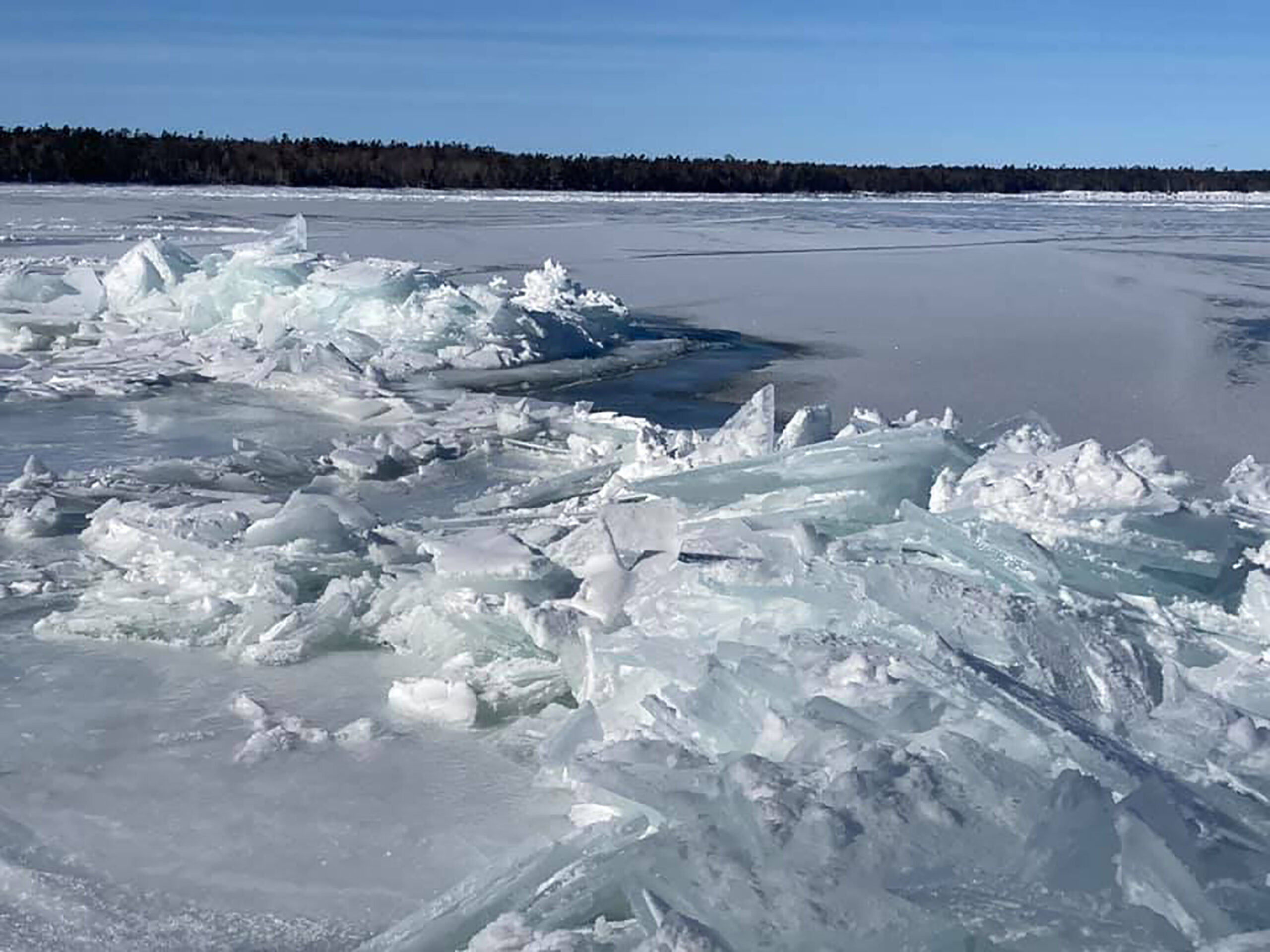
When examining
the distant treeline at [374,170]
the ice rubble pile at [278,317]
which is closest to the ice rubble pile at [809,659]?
the ice rubble pile at [278,317]

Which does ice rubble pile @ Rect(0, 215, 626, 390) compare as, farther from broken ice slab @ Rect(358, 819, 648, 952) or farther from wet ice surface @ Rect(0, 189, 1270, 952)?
broken ice slab @ Rect(358, 819, 648, 952)

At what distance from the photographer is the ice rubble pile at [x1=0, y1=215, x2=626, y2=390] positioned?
6.69m

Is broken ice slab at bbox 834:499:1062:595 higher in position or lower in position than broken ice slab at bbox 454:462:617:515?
higher

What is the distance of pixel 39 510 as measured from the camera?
142 inches

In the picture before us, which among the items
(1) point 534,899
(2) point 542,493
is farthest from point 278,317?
(1) point 534,899

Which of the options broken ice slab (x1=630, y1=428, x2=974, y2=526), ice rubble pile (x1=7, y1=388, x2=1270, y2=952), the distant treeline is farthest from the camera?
the distant treeline

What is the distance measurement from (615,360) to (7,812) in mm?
5277

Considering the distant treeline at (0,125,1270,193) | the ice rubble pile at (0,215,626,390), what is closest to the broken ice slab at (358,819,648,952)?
the ice rubble pile at (0,215,626,390)

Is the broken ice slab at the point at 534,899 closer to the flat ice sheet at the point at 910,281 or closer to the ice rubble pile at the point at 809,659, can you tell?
the ice rubble pile at the point at 809,659

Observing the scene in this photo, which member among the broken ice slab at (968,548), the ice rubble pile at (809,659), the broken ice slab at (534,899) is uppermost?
the broken ice slab at (968,548)

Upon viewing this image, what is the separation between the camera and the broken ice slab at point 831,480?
2.88m

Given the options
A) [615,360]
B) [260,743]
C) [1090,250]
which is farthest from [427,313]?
[1090,250]

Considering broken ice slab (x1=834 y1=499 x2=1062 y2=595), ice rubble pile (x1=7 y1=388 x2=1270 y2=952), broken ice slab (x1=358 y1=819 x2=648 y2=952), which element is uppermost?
broken ice slab (x1=834 y1=499 x2=1062 y2=595)

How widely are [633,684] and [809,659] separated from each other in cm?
35
